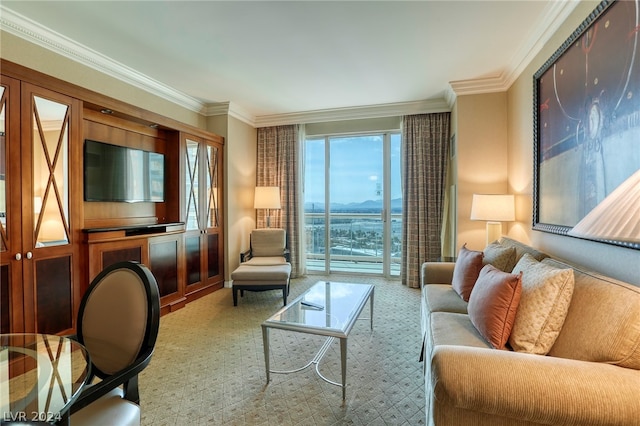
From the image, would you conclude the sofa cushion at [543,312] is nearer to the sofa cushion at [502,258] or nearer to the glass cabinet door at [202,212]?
the sofa cushion at [502,258]

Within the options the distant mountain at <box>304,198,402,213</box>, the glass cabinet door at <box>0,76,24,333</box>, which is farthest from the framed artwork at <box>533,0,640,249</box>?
the glass cabinet door at <box>0,76,24,333</box>

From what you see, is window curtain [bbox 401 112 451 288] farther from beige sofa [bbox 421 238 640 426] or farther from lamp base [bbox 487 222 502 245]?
beige sofa [bbox 421 238 640 426]

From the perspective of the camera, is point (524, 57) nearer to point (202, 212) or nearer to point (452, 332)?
point (452, 332)

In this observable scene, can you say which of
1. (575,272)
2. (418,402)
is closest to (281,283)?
(418,402)

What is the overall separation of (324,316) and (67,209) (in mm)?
2374

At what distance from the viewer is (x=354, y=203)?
5.01 m

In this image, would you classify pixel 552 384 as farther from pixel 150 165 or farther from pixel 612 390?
pixel 150 165

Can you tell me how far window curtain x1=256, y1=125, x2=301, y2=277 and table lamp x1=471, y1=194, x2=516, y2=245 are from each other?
2.78 m

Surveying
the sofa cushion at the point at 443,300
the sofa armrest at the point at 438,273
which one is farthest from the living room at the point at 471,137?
the sofa cushion at the point at 443,300

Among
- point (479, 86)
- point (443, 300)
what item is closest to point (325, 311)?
point (443, 300)

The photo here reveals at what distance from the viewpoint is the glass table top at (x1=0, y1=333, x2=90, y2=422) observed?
98 centimetres

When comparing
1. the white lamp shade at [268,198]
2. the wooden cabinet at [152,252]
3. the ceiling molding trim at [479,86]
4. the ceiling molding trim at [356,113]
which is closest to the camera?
the wooden cabinet at [152,252]

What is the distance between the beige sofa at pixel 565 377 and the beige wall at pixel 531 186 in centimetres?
36

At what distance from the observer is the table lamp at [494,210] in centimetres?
292
